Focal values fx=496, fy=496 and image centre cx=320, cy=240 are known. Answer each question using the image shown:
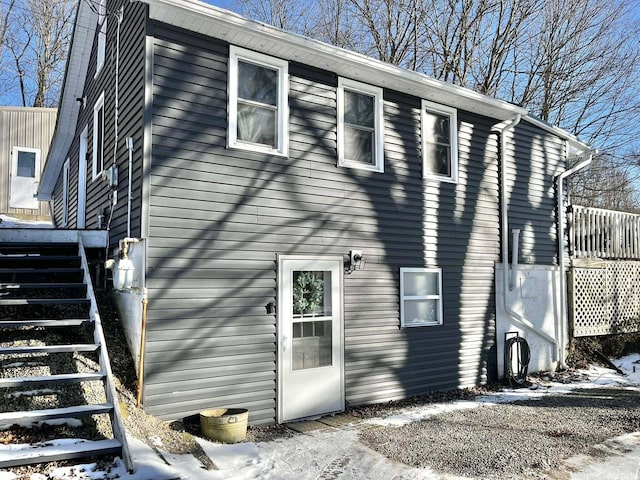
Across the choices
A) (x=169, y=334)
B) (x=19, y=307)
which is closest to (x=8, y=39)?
(x=19, y=307)

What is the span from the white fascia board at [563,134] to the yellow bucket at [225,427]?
7.45 meters

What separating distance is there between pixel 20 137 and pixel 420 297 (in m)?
19.5

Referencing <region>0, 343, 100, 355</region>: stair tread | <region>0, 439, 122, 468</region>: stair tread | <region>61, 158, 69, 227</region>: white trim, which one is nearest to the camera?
→ <region>0, 439, 122, 468</region>: stair tread

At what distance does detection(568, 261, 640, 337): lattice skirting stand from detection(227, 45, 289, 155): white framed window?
7.12 meters

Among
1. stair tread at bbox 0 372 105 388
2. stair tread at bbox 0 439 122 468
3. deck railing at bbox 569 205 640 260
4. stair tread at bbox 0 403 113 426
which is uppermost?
deck railing at bbox 569 205 640 260

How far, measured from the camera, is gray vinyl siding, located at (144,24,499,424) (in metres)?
5.58

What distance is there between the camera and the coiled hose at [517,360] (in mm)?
8555

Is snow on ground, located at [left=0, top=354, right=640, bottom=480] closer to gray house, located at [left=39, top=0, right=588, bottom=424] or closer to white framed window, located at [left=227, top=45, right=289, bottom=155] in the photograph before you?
gray house, located at [left=39, top=0, right=588, bottom=424]

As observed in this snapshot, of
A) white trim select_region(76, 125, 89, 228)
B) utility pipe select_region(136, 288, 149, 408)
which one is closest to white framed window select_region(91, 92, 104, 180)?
white trim select_region(76, 125, 89, 228)

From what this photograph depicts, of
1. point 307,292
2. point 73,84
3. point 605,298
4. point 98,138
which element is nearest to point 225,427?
point 307,292

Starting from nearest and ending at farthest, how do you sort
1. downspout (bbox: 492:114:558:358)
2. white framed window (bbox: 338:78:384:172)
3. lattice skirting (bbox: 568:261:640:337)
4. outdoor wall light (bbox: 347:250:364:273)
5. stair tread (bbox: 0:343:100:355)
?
stair tread (bbox: 0:343:100:355), outdoor wall light (bbox: 347:250:364:273), white framed window (bbox: 338:78:384:172), downspout (bbox: 492:114:558:358), lattice skirting (bbox: 568:261:640:337)

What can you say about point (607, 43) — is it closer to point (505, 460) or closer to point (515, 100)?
point (515, 100)

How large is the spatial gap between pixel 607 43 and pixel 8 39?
82.6 ft

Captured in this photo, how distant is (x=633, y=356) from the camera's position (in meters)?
10.7
